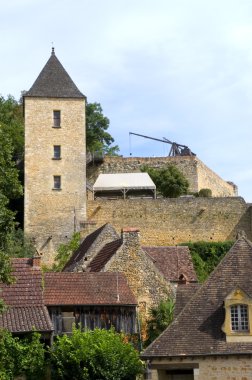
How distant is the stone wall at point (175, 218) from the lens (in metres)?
48.9

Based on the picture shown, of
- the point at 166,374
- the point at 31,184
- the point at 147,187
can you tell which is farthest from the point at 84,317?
the point at 147,187

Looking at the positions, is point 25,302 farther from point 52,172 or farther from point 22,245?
point 52,172

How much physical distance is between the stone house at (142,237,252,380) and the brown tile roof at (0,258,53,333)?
458 centimetres

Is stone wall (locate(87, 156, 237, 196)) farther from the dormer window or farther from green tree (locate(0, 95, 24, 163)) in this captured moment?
the dormer window

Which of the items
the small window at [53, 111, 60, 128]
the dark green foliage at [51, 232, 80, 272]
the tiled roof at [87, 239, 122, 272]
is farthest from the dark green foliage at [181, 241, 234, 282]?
the tiled roof at [87, 239, 122, 272]

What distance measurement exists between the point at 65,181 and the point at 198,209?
7757mm

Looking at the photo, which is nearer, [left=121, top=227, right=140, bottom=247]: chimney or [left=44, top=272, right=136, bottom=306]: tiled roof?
[left=44, top=272, right=136, bottom=306]: tiled roof

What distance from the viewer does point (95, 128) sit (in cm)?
6450

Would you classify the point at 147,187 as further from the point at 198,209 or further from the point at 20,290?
the point at 20,290

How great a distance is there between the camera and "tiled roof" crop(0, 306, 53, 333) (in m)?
24.9

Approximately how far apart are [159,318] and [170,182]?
28.9m

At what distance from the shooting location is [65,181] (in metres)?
48.9

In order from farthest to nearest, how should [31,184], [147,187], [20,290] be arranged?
[147,187] → [31,184] → [20,290]

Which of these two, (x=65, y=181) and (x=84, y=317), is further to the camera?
(x=65, y=181)
